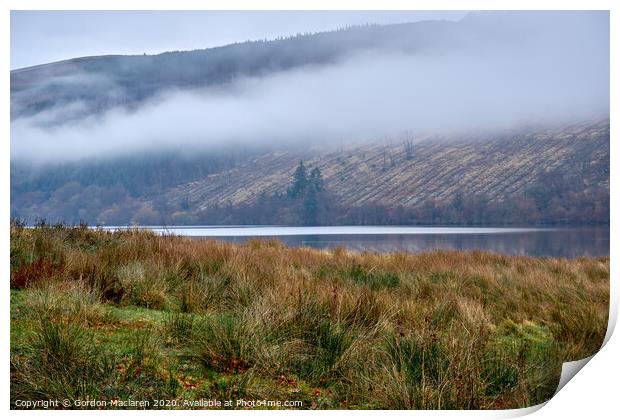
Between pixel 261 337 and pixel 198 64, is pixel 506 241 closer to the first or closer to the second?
pixel 198 64

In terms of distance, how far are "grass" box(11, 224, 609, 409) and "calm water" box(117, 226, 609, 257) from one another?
22.8 inches

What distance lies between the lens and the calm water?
6394 mm

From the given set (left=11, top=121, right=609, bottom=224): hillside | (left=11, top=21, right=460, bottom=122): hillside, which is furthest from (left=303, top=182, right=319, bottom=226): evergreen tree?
(left=11, top=21, right=460, bottom=122): hillside

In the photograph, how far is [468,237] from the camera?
13.8 m

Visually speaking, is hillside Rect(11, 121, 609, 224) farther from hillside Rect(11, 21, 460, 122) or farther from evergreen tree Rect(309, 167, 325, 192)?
hillside Rect(11, 21, 460, 122)

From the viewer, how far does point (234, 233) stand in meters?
9.30

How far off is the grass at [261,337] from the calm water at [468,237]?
0.58 m

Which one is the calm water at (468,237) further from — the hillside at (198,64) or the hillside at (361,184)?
the hillside at (198,64)

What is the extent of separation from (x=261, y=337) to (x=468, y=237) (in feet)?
34.8

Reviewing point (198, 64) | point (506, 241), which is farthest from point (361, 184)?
point (198, 64)

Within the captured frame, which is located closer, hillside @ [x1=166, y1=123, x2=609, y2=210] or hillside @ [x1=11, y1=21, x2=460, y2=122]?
hillside @ [x1=11, y1=21, x2=460, y2=122]

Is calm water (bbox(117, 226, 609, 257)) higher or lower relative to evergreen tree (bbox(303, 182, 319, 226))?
lower

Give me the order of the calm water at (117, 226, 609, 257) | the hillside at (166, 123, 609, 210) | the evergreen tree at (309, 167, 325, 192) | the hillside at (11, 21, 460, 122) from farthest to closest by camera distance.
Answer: the evergreen tree at (309, 167, 325, 192) < the calm water at (117, 226, 609, 257) < the hillside at (166, 123, 609, 210) < the hillside at (11, 21, 460, 122)

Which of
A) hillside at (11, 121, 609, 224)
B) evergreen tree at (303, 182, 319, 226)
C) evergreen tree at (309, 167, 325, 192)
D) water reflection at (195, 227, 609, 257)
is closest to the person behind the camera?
hillside at (11, 121, 609, 224)
